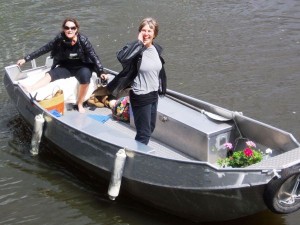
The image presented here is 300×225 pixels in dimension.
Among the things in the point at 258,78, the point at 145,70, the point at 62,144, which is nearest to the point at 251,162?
the point at 145,70

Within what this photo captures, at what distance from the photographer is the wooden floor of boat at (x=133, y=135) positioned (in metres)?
6.73

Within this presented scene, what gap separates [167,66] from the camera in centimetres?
1061

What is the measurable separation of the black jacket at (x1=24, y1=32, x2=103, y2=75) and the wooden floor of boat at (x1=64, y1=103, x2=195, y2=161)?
67 cm

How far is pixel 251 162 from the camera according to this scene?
565 centimetres

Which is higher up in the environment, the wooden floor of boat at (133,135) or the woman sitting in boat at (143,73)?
the woman sitting in boat at (143,73)

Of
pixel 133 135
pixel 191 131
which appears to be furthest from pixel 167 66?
pixel 191 131

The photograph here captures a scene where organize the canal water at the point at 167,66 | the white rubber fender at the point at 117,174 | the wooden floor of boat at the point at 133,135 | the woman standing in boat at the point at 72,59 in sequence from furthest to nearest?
the woman standing in boat at the point at 72,59, the wooden floor of boat at the point at 133,135, the canal water at the point at 167,66, the white rubber fender at the point at 117,174

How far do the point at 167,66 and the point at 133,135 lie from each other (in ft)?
11.5

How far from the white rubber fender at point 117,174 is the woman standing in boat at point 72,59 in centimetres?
212

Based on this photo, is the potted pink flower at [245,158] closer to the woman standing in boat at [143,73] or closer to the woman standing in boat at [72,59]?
the woman standing in boat at [143,73]

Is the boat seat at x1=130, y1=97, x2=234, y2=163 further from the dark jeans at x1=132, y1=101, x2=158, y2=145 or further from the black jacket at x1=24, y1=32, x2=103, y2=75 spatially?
the black jacket at x1=24, y1=32, x2=103, y2=75

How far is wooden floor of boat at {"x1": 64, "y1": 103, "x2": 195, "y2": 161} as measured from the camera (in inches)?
265

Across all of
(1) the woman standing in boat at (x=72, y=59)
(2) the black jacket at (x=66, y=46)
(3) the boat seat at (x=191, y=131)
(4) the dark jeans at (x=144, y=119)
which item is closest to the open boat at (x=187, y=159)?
(3) the boat seat at (x=191, y=131)

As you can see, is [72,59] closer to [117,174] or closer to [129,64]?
[129,64]
